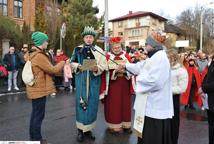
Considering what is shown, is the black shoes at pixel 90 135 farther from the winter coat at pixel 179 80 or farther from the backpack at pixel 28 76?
the winter coat at pixel 179 80

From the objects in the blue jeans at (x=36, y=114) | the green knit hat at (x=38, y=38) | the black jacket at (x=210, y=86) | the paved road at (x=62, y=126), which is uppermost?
the green knit hat at (x=38, y=38)

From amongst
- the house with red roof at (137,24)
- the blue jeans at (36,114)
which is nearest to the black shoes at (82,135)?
the blue jeans at (36,114)

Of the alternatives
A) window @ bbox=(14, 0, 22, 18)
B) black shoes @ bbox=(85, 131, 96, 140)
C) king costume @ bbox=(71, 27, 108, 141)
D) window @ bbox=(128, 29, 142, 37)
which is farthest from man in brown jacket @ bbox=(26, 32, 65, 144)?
window @ bbox=(128, 29, 142, 37)

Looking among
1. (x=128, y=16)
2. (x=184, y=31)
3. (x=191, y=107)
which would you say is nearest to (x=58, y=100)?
(x=191, y=107)

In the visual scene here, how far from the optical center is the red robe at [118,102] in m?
7.72

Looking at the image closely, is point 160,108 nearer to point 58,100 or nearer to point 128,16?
point 58,100

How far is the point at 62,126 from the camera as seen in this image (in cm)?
845

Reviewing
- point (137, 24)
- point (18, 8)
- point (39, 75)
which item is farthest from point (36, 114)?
point (137, 24)

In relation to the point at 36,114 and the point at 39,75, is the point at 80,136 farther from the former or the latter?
the point at 39,75

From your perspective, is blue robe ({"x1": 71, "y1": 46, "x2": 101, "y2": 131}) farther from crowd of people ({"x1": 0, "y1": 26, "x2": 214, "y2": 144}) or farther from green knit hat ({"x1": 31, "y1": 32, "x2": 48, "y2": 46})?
green knit hat ({"x1": 31, "y1": 32, "x2": 48, "y2": 46})

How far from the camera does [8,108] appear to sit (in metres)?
11.0

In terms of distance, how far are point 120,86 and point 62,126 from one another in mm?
1706

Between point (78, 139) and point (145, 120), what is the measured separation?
238cm

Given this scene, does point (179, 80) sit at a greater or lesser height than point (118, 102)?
greater
